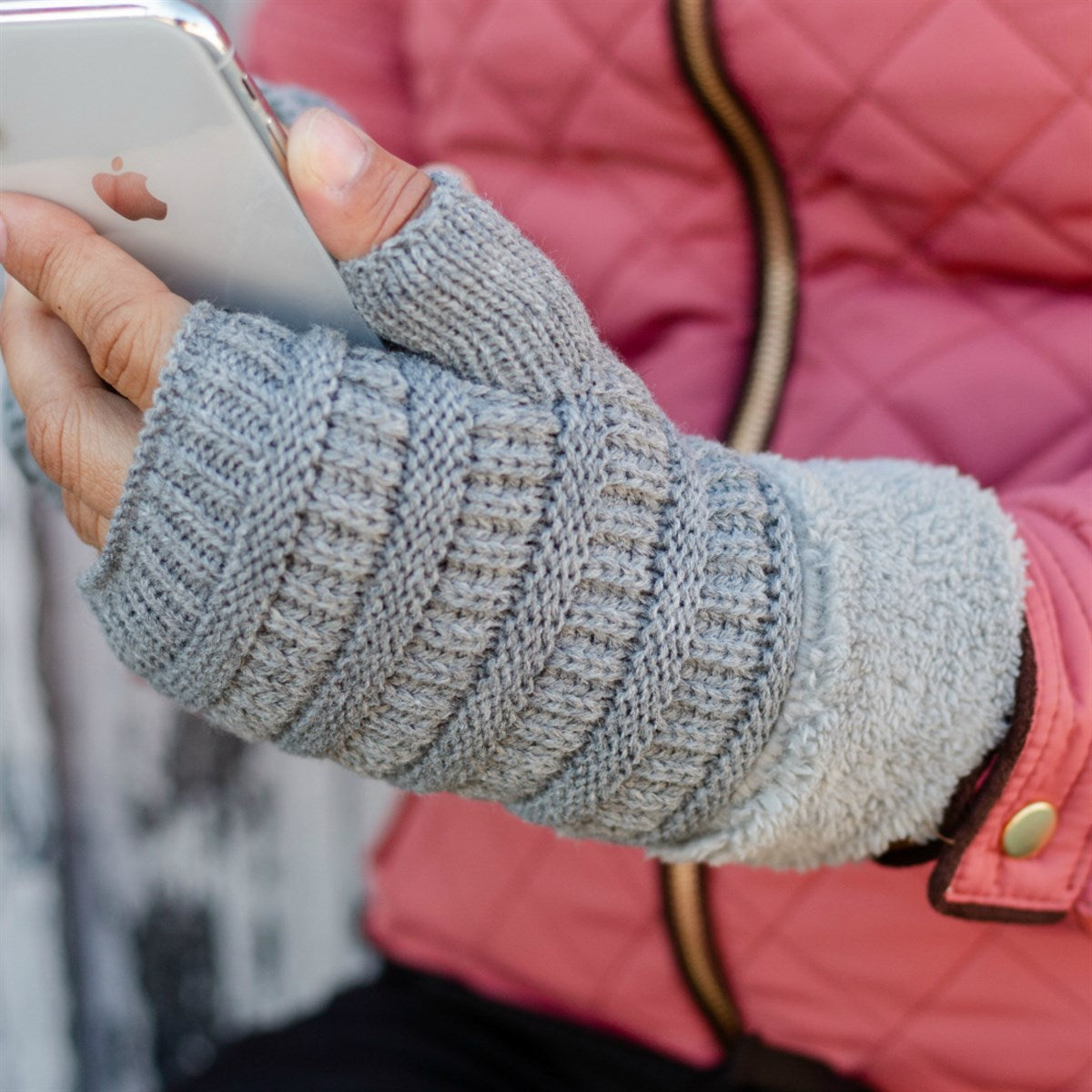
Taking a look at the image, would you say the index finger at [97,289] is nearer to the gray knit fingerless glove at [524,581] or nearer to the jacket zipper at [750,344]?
the gray knit fingerless glove at [524,581]

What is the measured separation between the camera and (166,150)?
414 millimetres

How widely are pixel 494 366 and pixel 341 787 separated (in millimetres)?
930

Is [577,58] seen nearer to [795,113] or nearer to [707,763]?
[795,113]

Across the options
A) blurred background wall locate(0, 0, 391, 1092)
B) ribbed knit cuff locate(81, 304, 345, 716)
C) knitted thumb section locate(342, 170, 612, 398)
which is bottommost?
blurred background wall locate(0, 0, 391, 1092)

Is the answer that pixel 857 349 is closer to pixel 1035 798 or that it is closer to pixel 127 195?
pixel 1035 798

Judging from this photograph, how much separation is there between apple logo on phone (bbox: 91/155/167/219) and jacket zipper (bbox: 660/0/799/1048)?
38 cm

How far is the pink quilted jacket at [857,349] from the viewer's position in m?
0.54

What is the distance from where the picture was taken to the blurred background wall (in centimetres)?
94

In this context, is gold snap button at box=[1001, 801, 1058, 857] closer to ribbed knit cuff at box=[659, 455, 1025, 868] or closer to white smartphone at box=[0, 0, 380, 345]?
ribbed knit cuff at box=[659, 455, 1025, 868]

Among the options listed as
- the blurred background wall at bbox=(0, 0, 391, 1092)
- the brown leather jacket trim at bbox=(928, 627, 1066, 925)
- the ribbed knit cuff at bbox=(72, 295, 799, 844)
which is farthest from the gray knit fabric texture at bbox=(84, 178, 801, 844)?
the blurred background wall at bbox=(0, 0, 391, 1092)

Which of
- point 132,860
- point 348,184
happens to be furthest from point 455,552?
point 132,860

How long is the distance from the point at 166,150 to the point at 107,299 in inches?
2.8

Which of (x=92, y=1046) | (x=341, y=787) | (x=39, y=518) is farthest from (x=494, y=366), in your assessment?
(x=92, y=1046)

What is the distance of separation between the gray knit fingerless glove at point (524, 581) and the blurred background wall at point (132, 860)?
59 centimetres
